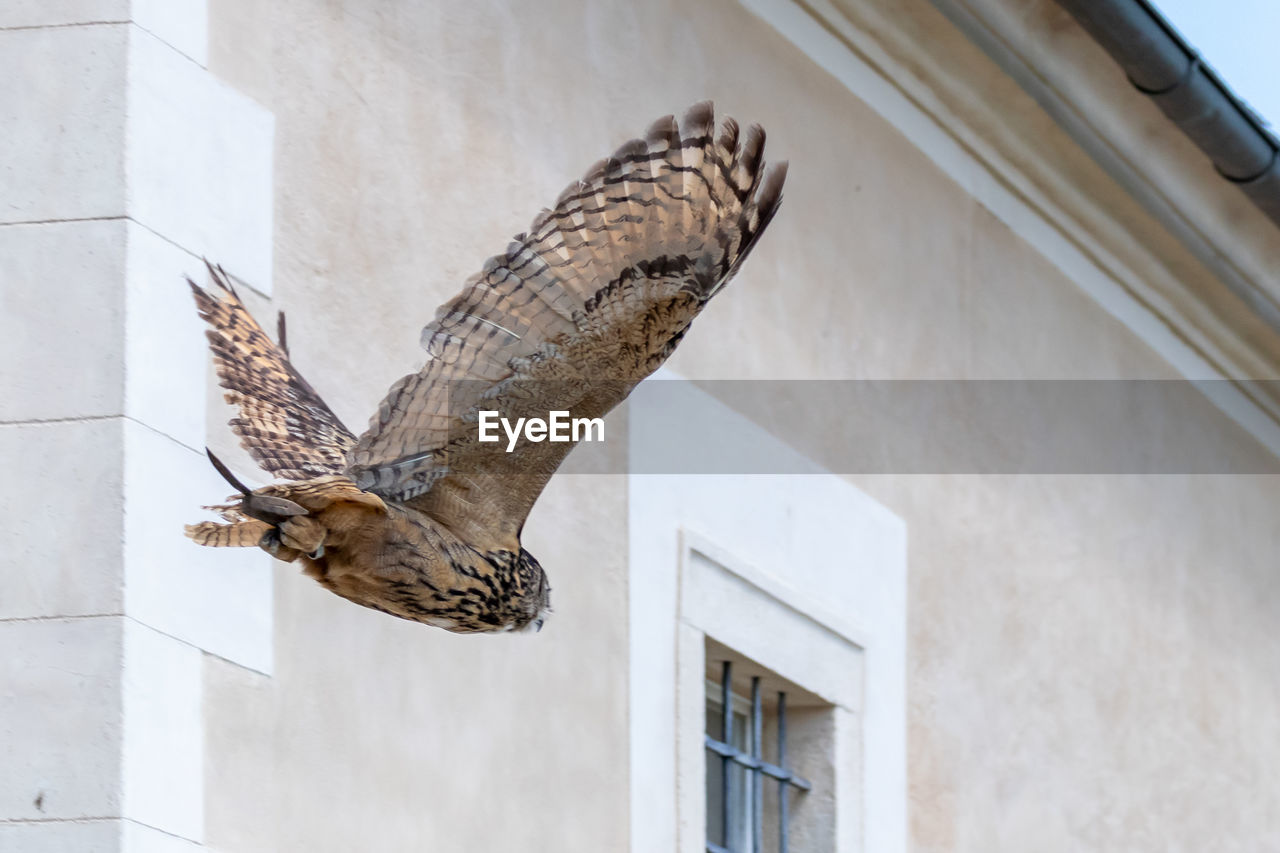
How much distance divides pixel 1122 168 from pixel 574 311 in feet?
14.2

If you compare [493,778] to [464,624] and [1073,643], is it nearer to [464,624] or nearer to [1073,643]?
[464,624]

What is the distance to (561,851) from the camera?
5.42 m

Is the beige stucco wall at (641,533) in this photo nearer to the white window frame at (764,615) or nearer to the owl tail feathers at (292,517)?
the white window frame at (764,615)

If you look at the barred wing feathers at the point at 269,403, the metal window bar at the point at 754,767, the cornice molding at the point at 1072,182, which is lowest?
the metal window bar at the point at 754,767

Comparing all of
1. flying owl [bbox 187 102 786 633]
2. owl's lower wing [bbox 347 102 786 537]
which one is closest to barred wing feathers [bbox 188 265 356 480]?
flying owl [bbox 187 102 786 633]

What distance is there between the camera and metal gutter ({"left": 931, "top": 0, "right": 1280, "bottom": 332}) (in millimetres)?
7320

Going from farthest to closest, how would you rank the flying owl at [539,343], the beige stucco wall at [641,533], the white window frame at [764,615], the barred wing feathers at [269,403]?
the white window frame at [764,615]
the beige stucco wall at [641,533]
the barred wing feathers at [269,403]
the flying owl at [539,343]

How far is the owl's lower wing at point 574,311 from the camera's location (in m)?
3.95

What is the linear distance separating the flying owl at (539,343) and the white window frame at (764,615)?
1.84 meters

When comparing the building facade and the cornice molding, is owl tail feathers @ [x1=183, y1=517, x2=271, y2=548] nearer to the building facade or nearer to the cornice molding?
the building facade

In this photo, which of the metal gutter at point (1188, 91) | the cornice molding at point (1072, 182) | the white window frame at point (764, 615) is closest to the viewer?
the white window frame at point (764, 615)

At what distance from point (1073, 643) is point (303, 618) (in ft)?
11.4

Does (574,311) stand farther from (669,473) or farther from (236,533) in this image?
(669,473)

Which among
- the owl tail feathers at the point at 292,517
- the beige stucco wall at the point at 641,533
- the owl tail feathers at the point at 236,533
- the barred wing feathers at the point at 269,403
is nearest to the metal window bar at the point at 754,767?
the beige stucco wall at the point at 641,533
